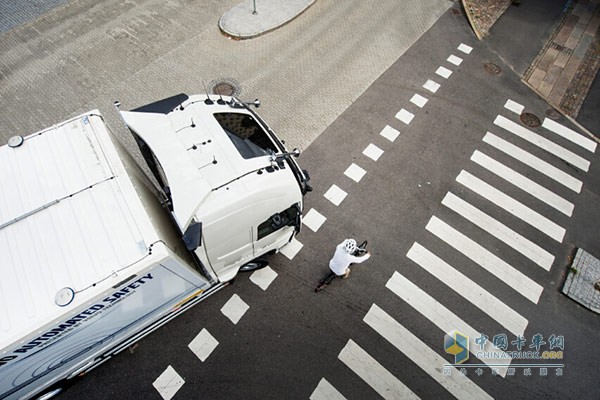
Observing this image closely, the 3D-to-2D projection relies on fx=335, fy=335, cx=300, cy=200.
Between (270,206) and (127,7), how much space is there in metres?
12.4

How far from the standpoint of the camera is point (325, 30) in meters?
13.4

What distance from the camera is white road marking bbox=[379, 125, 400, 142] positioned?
10723 mm

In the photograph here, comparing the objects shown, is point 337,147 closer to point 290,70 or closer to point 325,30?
point 290,70

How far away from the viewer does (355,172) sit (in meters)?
9.98

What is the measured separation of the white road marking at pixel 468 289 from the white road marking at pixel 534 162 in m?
4.71

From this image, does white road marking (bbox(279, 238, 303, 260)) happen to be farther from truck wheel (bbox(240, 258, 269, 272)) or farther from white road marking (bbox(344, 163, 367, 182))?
white road marking (bbox(344, 163, 367, 182))

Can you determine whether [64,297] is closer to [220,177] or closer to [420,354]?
[220,177]

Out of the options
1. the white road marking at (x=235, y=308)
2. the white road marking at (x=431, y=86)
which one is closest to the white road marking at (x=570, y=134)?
the white road marking at (x=431, y=86)

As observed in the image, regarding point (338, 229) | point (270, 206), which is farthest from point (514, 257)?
point (270, 206)

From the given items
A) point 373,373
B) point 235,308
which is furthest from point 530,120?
point 235,308

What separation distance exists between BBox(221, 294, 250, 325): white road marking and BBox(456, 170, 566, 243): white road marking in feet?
23.4

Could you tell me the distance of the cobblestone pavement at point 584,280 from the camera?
8.36m

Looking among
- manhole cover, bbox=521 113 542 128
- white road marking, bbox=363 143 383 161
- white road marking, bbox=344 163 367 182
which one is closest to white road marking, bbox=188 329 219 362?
white road marking, bbox=344 163 367 182

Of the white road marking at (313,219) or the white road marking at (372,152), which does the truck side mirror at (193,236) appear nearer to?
the white road marking at (313,219)
